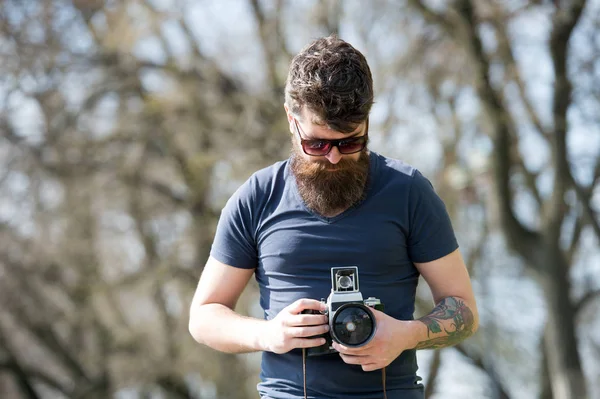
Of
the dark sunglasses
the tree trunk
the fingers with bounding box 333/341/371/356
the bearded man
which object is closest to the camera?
the fingers with bounding box 333/341/371/356

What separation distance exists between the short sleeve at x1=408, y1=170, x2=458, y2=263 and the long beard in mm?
179

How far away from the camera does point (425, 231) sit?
9.27ft

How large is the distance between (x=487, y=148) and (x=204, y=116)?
14.0 ft

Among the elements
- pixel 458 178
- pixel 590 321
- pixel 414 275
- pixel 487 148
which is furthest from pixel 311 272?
pixel 590 321

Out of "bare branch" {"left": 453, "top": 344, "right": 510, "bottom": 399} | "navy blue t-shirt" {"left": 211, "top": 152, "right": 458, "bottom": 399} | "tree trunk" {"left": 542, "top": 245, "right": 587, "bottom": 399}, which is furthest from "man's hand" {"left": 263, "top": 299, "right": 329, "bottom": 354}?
"bare branch" {"left": 453, "top": 344, "right": 510, "bottom": 399}

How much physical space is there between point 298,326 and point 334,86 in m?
0.76

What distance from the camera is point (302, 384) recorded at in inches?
108

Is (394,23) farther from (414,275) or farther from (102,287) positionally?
(414,275)

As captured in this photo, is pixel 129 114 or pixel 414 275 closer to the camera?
pixel 414 275

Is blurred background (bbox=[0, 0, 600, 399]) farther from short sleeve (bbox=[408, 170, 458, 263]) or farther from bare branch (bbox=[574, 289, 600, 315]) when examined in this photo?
short sleeve (bbox=[408, 170, 458, 263])

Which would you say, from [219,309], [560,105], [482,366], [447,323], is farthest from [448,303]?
[482,366]

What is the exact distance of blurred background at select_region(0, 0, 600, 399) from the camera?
442 inches

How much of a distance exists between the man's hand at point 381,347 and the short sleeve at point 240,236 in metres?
0.51

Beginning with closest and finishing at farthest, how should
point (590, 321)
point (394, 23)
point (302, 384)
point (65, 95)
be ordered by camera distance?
point (302, 384) < point (394, 23) < point (65, 95) < point (590, 321)
